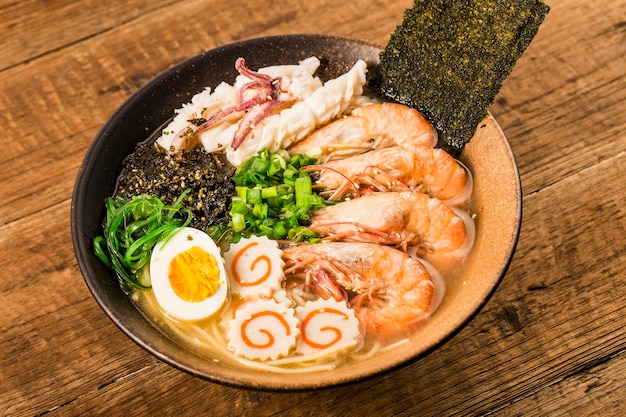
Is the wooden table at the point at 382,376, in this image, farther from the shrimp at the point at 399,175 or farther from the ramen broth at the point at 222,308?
the shrimp at the point at 399,175

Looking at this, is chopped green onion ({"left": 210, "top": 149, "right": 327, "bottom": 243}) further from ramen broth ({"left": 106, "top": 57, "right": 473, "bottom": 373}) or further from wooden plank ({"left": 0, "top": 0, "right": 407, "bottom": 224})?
wooden plank ({"left": 0, "top": 0, "right": 407, "bottom": 224})

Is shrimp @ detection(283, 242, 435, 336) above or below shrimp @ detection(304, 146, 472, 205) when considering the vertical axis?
below

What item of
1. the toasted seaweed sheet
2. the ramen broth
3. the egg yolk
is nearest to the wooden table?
the ramen broth

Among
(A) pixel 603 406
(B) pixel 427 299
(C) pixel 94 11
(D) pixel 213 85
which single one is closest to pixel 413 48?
(D) pixel 213 85

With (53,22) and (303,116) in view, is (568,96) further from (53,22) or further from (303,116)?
(53,22)

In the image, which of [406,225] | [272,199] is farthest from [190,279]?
[406,225]

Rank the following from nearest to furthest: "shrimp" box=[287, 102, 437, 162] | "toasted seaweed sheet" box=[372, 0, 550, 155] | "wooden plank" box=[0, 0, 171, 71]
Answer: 1. "toasted seaweed sheet" box=[372, 0, 550, 155]
2. "shrimp" box=[287, 102, 437, 162]
3. "wooden plank" box=[0, 0, 171, 71]

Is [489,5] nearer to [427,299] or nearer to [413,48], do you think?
[413,48]
